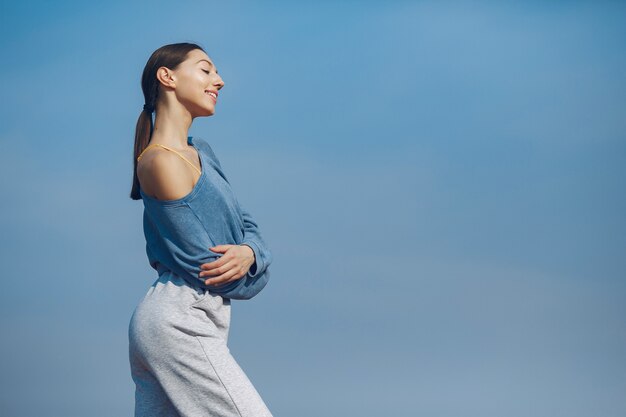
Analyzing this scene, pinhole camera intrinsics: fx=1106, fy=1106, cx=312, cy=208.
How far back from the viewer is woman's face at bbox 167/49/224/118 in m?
4.32

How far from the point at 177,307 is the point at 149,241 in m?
0.38

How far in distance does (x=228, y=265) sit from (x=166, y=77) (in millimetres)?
842

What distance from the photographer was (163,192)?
403cm

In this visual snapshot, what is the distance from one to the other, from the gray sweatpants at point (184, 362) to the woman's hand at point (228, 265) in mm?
86

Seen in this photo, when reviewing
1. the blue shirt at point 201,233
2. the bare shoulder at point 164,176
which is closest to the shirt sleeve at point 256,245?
the blue shirt at point 201,233

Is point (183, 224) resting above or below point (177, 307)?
above

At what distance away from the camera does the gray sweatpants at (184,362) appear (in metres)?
3.82

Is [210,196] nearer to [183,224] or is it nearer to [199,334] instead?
[183,224]

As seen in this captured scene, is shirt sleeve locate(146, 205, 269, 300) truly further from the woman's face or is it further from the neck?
the woman's face

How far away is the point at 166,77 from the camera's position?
4340 millimetres

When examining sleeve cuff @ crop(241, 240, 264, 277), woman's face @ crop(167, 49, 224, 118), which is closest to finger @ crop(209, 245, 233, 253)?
sleeve cuff @ crop(241, 240, 264, 277)

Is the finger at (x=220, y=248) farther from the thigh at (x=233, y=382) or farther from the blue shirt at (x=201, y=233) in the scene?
the thigh at (x=233, y=382)

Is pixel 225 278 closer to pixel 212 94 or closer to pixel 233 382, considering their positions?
pixel 233 382

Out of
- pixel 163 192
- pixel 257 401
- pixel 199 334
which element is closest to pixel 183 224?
pixel 163 192
